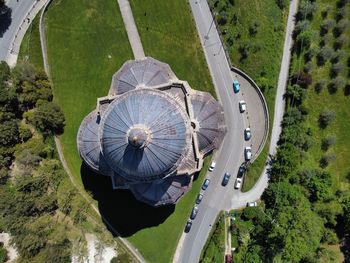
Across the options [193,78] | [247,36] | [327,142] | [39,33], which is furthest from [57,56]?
[327,142]

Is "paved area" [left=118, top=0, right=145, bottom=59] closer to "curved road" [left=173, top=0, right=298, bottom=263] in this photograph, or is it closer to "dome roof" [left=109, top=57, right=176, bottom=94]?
"dome roof" [left=109, top=57, right=176, bottom=94]

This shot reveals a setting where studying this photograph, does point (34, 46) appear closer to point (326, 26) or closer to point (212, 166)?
point (212, 166)

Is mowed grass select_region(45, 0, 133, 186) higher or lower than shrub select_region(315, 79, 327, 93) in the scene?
higher

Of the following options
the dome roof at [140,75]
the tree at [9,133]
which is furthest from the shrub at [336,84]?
the tree at [9,133]

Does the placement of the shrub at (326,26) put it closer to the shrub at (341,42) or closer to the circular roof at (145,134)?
the shrub at (341,42)

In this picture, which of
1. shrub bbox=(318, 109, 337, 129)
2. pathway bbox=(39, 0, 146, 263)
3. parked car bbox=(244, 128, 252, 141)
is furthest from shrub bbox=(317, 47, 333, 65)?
pathway bbox=(39, 0, 146, 263)

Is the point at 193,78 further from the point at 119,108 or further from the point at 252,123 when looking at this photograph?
the point at 119,108
